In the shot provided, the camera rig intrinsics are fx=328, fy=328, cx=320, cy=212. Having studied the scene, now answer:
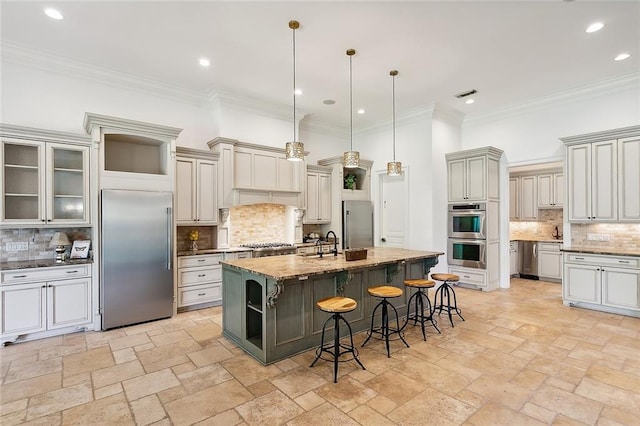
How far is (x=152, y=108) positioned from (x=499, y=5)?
15.8 feet

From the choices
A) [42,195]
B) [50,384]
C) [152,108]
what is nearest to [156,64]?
[152,108]

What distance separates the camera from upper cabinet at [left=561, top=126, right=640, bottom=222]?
181 inches

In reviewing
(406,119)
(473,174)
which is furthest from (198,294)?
(473,174)

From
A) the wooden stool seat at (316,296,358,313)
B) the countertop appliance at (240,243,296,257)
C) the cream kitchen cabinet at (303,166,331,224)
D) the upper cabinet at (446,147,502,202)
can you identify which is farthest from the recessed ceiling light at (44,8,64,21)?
the upper cabinet at (446,147,502,202)

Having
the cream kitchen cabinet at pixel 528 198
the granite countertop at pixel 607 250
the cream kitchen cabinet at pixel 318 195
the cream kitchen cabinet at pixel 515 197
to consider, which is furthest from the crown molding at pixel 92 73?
the cream kitchen cabinet at pixel 528 198

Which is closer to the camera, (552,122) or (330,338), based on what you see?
(330,338)

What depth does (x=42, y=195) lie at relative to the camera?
13.0ft

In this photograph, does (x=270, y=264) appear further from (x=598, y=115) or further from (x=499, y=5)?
(x=598, y=115)

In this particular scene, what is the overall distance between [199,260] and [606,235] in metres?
6.35

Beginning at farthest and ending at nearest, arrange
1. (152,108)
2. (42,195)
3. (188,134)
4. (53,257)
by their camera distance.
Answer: (188,134), (152,108), (53,257), (42,195)

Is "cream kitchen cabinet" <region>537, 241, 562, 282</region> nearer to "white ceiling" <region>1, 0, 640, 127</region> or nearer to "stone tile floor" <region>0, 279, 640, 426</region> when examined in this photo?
"stone tile floor" <region>0, 279, 640, 426</region>

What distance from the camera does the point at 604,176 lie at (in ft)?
15.9

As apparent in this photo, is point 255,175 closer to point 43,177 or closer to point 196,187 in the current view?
point 196,187

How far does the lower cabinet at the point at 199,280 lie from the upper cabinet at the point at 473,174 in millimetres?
4576
